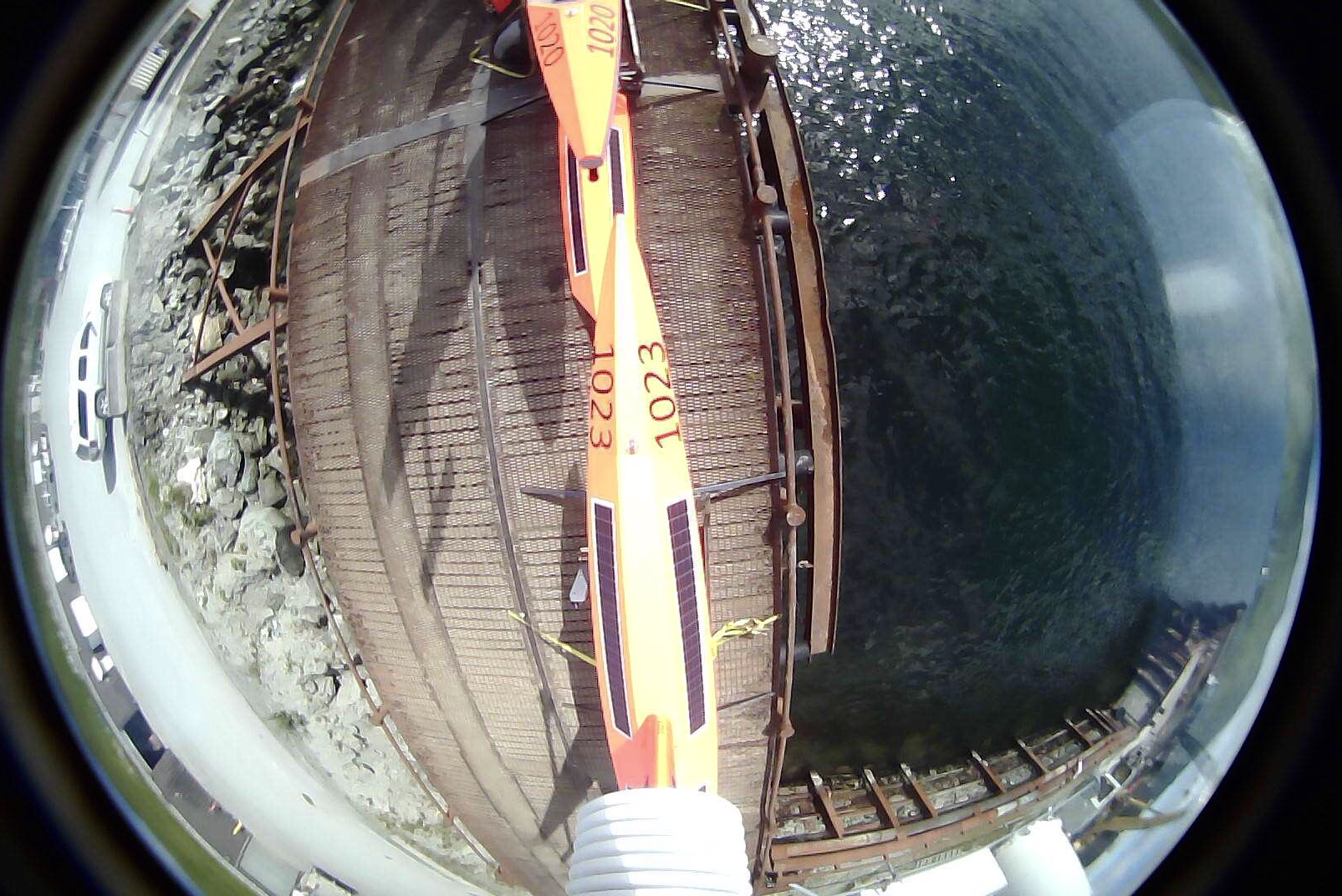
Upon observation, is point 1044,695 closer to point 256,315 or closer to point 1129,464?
point 1129,464

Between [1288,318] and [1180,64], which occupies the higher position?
[1180,64]

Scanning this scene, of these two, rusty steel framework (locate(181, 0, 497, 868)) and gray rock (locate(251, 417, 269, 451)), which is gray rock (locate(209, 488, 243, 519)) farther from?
rusty steel framework (locate(181, 0, 497, 868))

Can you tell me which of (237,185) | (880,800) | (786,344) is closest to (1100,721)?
(880,800)

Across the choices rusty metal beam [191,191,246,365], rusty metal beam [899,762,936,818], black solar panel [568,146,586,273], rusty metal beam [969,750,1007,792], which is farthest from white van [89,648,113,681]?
rusty metal beam [969,750,1007,792]

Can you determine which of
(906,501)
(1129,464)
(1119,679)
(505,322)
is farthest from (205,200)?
(1119,679)

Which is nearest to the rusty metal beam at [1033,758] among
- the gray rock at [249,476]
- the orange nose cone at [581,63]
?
the orange nose cone at [581,63]

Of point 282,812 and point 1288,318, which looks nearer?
point 1288,318

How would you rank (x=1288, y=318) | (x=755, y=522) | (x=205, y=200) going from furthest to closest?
(x=205, y=200)
(x=755, y=522)
(x=1288, y=318)

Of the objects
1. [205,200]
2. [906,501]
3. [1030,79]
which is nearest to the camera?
[205,200]
